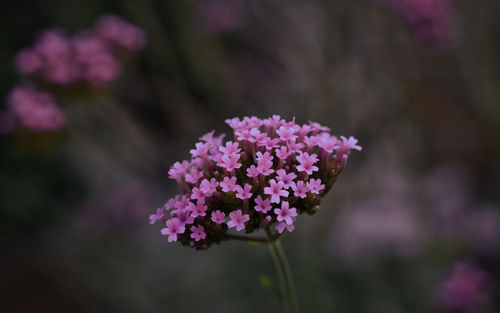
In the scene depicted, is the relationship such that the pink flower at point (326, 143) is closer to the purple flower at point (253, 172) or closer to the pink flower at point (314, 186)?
the pink flower at point (314, 186)

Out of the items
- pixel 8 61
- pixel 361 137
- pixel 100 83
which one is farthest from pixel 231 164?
pixel 8 61

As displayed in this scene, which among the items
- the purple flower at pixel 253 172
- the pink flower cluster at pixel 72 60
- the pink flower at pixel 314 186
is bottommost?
the pink flower at pixel 314 186

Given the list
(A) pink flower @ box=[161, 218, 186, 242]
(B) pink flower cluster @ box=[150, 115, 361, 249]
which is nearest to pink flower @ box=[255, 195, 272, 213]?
(B) pink flower cluster @ box=[150, 115, 361, 249]

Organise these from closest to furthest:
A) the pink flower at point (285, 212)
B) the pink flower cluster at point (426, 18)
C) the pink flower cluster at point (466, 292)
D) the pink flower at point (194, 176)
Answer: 1. the pink flower at point (285, 212)
2. the pink flower at point (194, 176)
3. the pink flower cluster at point (466, 292)
4. the pink flower cluster at point (426, 18)

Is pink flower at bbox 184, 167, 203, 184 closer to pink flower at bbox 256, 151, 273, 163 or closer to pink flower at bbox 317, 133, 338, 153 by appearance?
pink flower at bbox 256, 151, 273, 163

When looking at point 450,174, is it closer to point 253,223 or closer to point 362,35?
point 362,35

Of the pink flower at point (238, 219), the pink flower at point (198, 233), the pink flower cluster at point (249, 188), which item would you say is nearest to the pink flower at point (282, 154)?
the pink flower cluster at point (249, 188)
